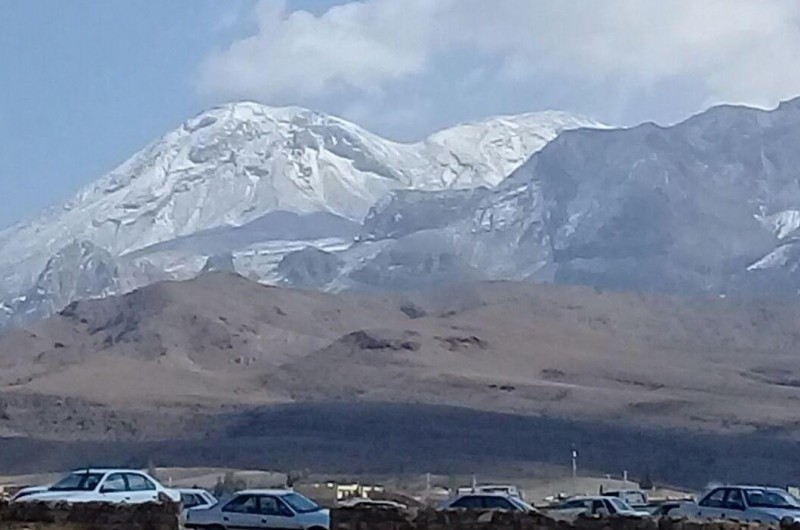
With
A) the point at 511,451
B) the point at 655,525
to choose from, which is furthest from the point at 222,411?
the point at 655,525

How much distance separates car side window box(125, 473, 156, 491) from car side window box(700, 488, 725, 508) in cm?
1280

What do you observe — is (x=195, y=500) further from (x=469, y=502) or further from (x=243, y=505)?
(x=469, y=502)

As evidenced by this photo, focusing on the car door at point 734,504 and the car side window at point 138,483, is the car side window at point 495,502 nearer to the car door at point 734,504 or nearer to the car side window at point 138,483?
the car door at point 734,504

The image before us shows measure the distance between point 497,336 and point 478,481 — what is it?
62.3 metres

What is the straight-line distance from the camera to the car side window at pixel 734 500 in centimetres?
4091

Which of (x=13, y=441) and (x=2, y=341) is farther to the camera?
(x=2, y=341)

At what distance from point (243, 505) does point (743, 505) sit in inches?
448

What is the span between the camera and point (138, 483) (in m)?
40.8

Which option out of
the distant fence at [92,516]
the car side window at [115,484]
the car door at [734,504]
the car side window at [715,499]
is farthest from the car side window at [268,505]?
the car side window at [715,499]

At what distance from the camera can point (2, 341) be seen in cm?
16412

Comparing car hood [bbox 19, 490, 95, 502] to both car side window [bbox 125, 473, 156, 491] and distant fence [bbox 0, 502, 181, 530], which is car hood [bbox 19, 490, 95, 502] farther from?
distant fence [bbox 0, 502, 181, 530]

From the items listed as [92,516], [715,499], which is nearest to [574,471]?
[715,499]

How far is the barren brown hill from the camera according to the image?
127 m

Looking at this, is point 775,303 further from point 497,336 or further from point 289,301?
point 289,301
